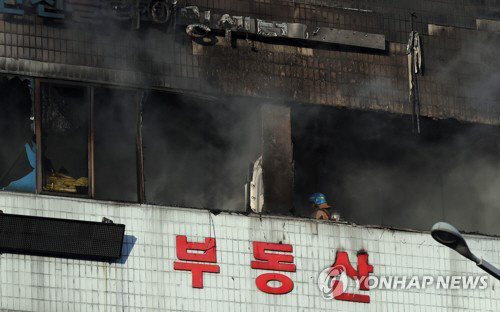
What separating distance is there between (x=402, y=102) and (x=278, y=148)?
2.62 meters

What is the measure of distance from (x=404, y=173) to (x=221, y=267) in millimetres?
5690

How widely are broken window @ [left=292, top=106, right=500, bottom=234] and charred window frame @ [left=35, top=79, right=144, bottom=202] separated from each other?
12.4ft

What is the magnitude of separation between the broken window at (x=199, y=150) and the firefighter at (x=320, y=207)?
1312mm

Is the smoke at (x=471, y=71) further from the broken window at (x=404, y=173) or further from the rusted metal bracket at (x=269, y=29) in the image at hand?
the rusted metal bracket at (x=269, y=29)

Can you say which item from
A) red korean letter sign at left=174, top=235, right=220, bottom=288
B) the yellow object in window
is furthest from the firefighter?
the yellow object in window

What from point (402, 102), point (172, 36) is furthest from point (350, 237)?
point (172, 36)

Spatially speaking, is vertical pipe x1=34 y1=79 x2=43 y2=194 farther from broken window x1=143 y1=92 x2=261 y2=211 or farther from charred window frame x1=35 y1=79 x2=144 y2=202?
broken window x1=143 y1=92 x2=261 y2=211

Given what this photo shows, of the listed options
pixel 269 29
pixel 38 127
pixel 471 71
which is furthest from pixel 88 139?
pixel 471 71

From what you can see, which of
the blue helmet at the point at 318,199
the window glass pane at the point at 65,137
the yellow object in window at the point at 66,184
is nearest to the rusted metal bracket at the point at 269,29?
the window glass pane at the point at 65,137

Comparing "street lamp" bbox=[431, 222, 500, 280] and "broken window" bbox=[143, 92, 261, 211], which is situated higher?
"broken window" bbox=[143, 92, 261, 211]

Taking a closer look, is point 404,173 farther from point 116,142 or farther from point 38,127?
point 38,127

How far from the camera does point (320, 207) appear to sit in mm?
26547

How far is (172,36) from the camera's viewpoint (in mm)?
25391

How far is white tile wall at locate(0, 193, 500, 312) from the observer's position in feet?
75.9
